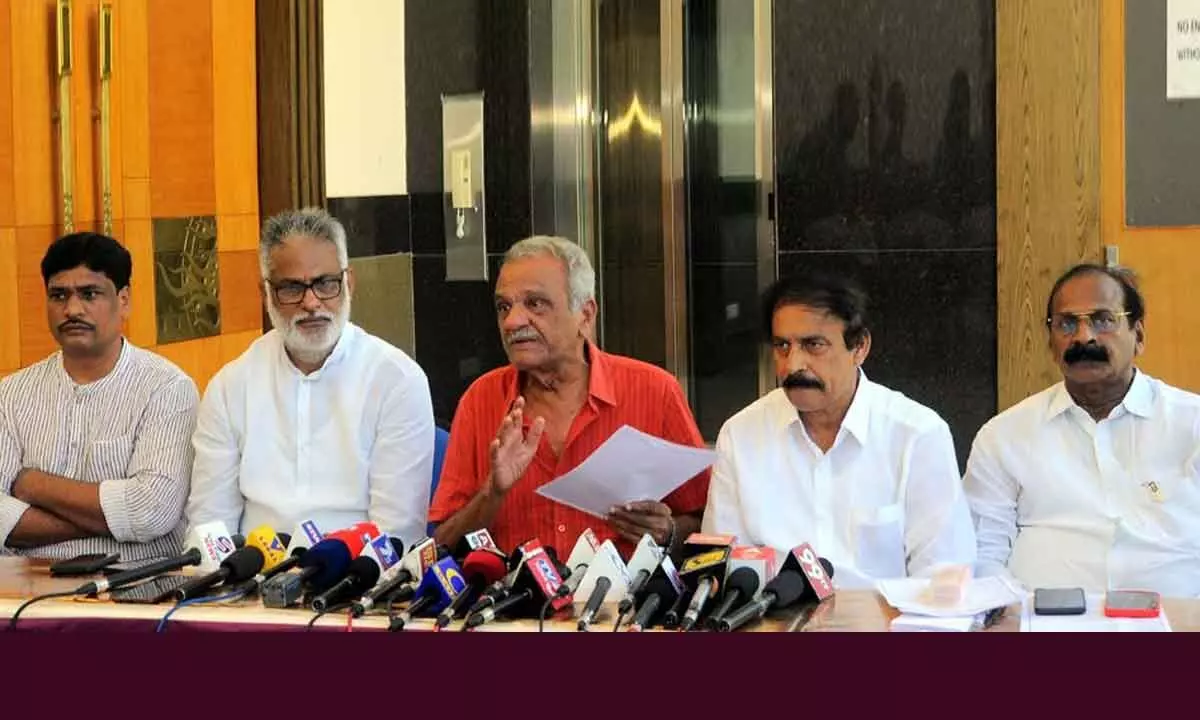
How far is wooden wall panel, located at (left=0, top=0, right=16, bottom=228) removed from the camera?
4.61 metres

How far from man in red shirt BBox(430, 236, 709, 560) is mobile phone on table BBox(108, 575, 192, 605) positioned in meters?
0.95

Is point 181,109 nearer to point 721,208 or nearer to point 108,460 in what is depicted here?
point 108,460

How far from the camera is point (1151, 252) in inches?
229

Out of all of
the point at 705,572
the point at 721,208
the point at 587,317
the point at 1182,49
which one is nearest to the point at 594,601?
the point at 705,572

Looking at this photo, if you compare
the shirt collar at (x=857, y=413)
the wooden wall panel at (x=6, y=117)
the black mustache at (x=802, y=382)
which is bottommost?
the shirt collar at (x=857, y=413)

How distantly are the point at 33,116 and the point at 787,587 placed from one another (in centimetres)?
282

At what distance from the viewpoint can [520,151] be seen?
6430mm

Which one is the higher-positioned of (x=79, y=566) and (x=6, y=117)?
(x=6, y=117)

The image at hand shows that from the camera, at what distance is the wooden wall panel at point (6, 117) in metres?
4.61

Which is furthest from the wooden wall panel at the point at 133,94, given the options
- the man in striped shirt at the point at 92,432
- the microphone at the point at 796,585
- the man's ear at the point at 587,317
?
the microphone at the point at 796,585

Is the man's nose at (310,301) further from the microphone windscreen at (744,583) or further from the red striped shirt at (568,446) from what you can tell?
the microphone windscreen at (744,583)

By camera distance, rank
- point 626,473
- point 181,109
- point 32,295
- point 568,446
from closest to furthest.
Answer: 1. point 626,473
2. point 568,446
3. point 32,295
4. point 181,109

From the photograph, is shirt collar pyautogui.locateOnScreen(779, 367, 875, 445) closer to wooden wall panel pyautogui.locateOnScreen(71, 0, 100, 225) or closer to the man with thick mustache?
the man with thick mustache

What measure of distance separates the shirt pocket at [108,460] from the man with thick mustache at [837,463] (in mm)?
1423
